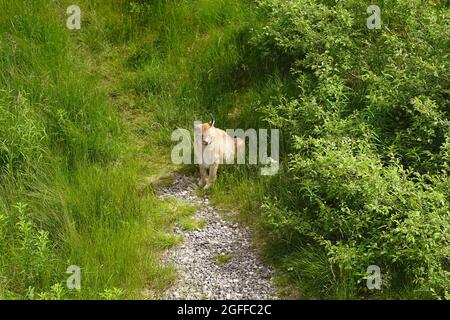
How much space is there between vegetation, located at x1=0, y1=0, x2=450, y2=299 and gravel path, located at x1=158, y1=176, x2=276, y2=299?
185 mm

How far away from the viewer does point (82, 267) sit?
248 inches

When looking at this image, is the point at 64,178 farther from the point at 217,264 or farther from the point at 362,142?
the point at 362,142

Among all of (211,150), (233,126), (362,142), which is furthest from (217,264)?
(233,126)

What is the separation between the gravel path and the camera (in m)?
6.29

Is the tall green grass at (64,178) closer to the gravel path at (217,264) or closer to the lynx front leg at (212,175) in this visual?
the gravel path at (217,264)

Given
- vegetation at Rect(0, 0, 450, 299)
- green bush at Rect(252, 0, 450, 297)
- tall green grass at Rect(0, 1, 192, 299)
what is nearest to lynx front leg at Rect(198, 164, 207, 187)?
vegetation at Rect(0, 0, 450, 299)

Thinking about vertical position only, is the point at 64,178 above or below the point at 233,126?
below

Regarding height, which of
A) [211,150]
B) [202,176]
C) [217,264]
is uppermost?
[211,150]

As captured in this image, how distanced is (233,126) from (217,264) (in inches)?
108

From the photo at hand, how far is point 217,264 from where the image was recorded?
6742mm

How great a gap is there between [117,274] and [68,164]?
84.5 inches

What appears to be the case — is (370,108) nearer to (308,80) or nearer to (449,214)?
(308,80)

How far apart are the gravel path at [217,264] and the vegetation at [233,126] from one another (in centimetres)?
18

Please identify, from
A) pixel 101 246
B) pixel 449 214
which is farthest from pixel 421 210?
pixel 101 246
